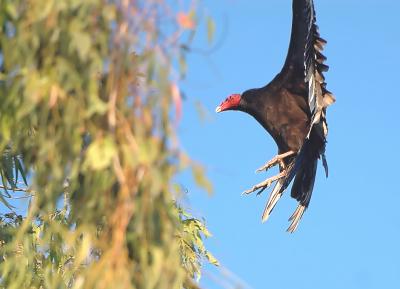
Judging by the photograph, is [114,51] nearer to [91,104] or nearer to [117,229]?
[91,104]

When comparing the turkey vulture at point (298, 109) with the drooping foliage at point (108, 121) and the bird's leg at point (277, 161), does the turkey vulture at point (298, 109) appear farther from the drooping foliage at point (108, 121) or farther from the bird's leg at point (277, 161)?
the drooping foliage at point (108, 121)

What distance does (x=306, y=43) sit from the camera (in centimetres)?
639

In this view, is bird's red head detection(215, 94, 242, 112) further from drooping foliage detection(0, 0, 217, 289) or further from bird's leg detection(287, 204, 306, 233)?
drooping foliage detection(0, 0, 217, 289)

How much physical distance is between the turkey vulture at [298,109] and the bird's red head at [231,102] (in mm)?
124

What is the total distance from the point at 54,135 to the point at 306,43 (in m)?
4.46

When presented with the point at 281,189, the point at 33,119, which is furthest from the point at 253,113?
the point at 33,119

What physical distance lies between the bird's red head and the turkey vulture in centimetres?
12

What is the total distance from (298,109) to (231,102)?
0.80 meters

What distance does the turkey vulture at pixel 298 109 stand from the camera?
631cm

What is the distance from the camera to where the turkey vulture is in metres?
6.31

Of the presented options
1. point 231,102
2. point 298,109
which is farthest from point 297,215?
point 231,102

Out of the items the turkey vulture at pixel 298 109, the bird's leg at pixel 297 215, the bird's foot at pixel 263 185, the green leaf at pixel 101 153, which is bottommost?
the green leaf at pixel 101 153

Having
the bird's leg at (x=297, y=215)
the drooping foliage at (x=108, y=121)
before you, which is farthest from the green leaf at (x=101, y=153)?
the bird's leg at (x=297, y=215)

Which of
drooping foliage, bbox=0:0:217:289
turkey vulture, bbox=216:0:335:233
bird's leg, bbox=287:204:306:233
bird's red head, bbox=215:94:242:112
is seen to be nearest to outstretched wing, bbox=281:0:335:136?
turkey vulture, bbox=216:0:335:233
